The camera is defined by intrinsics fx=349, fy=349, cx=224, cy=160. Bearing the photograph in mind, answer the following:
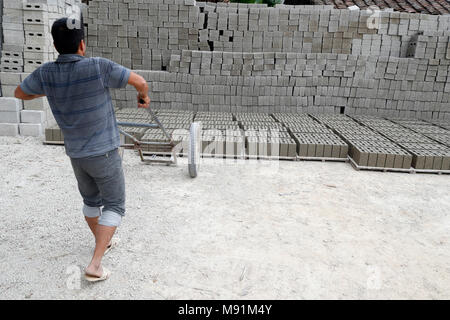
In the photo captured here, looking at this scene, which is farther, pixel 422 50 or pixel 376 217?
pixel 422 50

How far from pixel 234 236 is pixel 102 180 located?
1.68m

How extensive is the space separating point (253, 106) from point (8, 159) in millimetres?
6460

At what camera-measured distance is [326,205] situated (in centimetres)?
485

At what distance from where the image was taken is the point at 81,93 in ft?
8.55

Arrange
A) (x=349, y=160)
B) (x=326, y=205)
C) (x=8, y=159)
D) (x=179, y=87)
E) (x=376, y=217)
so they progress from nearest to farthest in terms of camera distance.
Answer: (x=376, y=217) → (x=326, y=205) → (x=8, y=159) → (x=349, y=160) → (x=179, y=87)

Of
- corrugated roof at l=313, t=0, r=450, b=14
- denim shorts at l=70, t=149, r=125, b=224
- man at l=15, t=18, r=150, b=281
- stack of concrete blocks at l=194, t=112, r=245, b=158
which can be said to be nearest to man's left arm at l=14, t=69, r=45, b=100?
man at l=15, t=18, r=150, b=281

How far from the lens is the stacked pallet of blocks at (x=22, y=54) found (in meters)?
7.54

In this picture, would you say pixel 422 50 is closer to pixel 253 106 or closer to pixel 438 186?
pixel 253 106

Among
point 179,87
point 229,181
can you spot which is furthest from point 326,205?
point 179,87

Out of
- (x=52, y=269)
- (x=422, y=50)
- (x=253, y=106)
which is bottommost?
(x=52, y=269)

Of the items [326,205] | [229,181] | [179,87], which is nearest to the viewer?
[326,205]

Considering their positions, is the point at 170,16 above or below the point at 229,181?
above

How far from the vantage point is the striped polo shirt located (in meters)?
2.57

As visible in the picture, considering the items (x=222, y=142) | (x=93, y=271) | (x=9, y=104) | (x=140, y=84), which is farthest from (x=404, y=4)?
(x=93, y=271)
